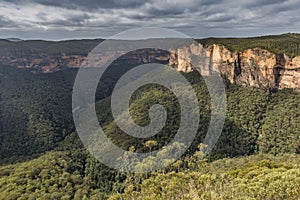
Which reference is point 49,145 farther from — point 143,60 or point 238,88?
point 143,60

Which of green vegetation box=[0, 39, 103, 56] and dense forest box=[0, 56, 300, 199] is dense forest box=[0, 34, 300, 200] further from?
green vegetation box=[0, 39, 103, 56]

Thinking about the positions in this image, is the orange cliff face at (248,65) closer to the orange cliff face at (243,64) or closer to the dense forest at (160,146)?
the orange cliff face at (243,64)

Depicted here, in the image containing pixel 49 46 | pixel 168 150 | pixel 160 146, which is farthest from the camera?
pixel 49 46

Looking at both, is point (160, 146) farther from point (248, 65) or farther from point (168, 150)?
point (248, 65)

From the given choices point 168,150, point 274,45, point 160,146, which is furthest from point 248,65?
point 168,150

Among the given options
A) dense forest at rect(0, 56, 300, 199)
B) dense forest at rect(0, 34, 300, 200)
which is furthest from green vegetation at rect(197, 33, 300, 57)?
dense forest at rect(0, 56, 300, 199)

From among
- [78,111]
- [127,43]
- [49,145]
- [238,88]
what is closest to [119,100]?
[78,111]
